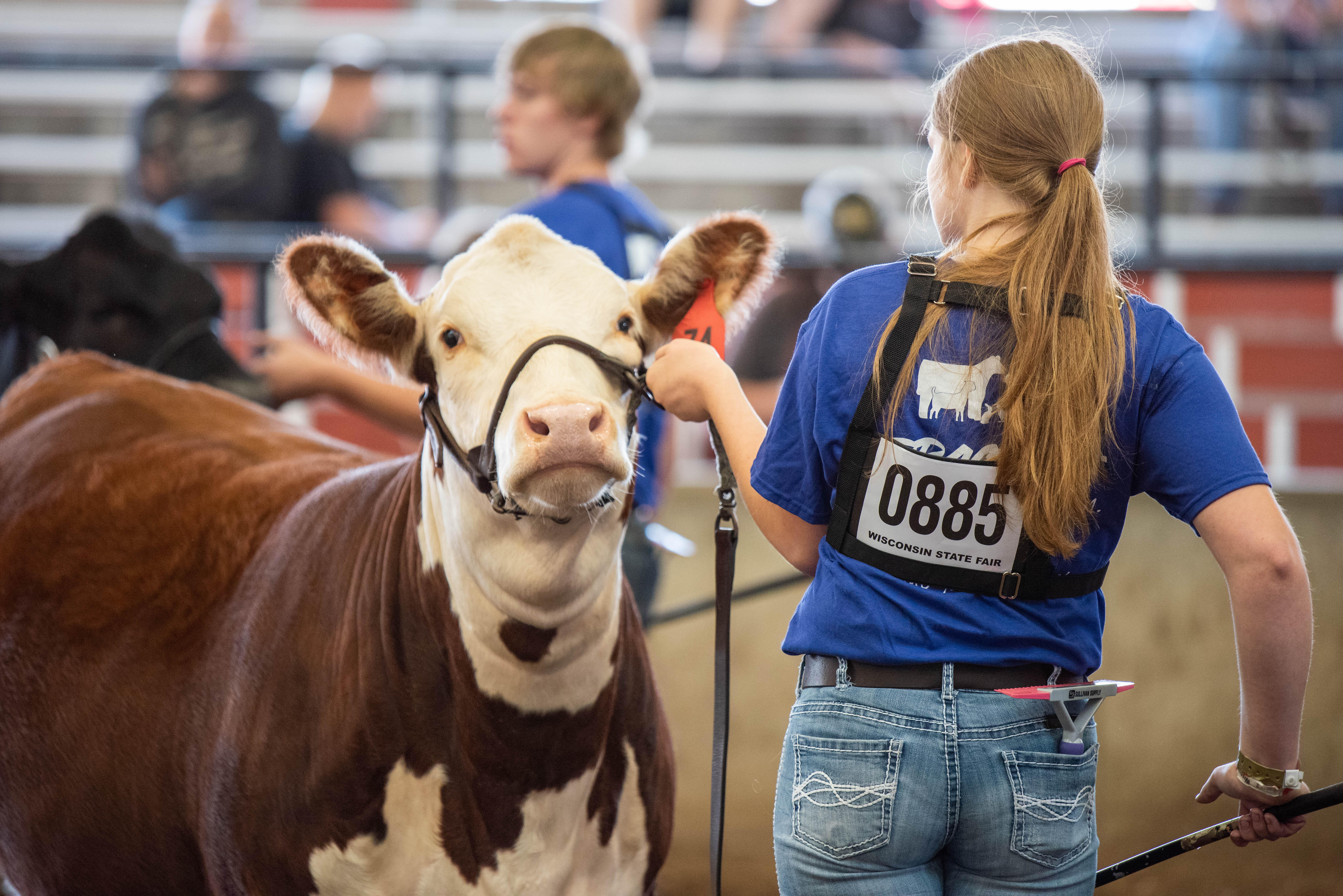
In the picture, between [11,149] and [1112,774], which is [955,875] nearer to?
[1112,774]

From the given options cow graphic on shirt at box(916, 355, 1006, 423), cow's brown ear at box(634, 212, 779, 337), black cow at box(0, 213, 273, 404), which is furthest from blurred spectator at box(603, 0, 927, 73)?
cow graphic on shirt at box(916, 355, 1006, 423)

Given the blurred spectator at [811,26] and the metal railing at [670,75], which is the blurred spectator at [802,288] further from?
the blurred spectator at [811,26]

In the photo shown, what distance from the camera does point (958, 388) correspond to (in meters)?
1.45

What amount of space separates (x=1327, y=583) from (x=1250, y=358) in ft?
10.2

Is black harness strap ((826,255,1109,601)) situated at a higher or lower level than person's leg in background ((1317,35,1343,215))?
lower

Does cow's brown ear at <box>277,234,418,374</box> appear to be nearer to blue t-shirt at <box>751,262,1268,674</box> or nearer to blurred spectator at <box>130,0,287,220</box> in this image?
blue t-shirt at <box>751,262,1268,674</box>

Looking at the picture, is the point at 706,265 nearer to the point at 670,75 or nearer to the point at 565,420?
the point at 565,420

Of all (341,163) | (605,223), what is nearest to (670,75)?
(341,163)

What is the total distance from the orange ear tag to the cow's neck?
252 millimetres

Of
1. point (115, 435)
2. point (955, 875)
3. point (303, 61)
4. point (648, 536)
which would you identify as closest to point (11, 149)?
point (303, 61)

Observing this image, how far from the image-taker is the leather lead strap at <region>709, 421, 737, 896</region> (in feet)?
5.67

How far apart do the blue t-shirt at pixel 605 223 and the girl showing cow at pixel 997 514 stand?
95cm

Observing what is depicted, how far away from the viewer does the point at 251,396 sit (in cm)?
323

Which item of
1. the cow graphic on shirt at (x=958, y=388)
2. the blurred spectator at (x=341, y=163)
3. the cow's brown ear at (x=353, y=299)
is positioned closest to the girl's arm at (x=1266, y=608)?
the cow graphic on shirt at (x=958, y=388)
